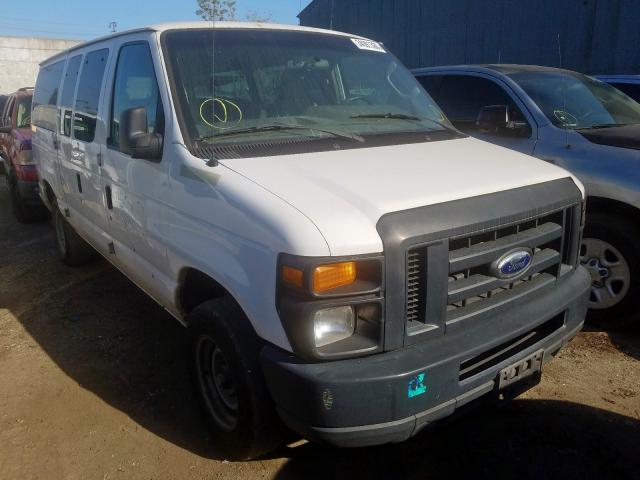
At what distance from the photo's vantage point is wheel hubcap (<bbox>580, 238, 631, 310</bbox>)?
13.2ft

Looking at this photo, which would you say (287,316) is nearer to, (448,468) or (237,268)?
(237,268)

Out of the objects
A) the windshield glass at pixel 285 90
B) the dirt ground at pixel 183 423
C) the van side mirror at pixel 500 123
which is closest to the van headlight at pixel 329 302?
the dirt ground at pixel 183 423

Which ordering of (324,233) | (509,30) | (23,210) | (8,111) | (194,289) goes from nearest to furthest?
(324,233), (194,289), (23,210), (8,111), (509,30)

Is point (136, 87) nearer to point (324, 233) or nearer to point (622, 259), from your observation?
point (324, 233)

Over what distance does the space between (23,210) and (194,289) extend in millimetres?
6010

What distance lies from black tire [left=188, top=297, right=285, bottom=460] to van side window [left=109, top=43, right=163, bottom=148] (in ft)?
3.61

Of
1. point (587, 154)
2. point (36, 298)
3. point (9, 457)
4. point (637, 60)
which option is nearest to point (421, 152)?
point (587, 154)

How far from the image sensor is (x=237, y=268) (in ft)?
7.82

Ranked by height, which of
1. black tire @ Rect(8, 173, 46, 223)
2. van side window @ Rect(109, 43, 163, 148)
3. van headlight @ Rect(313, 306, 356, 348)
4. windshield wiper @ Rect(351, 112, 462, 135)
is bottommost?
black tire @ Rect(8, 173, 46, 223)

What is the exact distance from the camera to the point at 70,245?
19.0ft

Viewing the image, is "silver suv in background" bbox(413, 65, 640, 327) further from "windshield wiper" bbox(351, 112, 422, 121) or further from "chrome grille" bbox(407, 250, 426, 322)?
"chrome grille" bbox(407, 250, 426, 322)

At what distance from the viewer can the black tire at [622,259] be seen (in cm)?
394

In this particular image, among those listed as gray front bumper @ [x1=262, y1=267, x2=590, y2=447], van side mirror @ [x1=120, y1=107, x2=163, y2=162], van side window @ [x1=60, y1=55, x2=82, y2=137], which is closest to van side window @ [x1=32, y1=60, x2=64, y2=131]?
van side window @ [x1=60, y1=55, x2=82, y2=137]

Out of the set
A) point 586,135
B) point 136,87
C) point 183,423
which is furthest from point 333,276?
point 586,135
